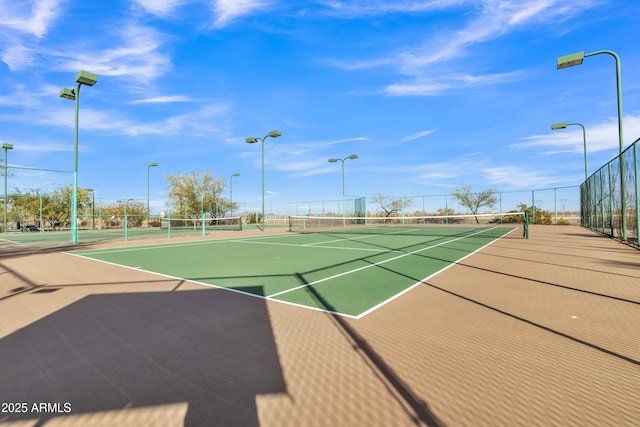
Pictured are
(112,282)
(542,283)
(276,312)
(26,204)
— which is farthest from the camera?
(26,204)

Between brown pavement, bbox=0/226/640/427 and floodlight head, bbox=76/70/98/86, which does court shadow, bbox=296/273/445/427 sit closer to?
brown pavement, bbox=0/226/640/427

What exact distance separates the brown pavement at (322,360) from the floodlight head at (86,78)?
11717mm

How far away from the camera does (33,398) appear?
2438 mm

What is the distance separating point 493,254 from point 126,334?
10889 mm

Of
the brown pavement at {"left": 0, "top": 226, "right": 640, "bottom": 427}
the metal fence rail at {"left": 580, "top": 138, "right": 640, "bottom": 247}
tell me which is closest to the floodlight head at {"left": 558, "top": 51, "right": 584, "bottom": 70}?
the metal fence rail at {"left": 580, "top": 138, "right": 640, "bottom": 247}

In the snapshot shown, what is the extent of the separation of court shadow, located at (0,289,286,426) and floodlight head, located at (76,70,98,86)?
13.0 metres

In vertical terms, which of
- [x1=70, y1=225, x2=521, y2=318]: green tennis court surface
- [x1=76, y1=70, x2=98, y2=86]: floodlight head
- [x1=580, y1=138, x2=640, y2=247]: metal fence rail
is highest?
[x1=76, y1=70, x2=98, y2=86]: floodlight head

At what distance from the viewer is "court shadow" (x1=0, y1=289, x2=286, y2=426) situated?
2354 mm

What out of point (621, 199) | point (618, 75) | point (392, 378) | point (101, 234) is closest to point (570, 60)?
point (618, 75)

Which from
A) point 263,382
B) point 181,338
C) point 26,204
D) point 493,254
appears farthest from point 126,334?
point 26,204

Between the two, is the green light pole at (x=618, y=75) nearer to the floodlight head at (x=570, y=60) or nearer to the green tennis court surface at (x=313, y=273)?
the floodlight head at (x=570, y=60)

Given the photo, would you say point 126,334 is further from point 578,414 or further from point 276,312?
point 578,414

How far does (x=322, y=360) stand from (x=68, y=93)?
17.7m

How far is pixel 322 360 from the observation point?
2.99 m
